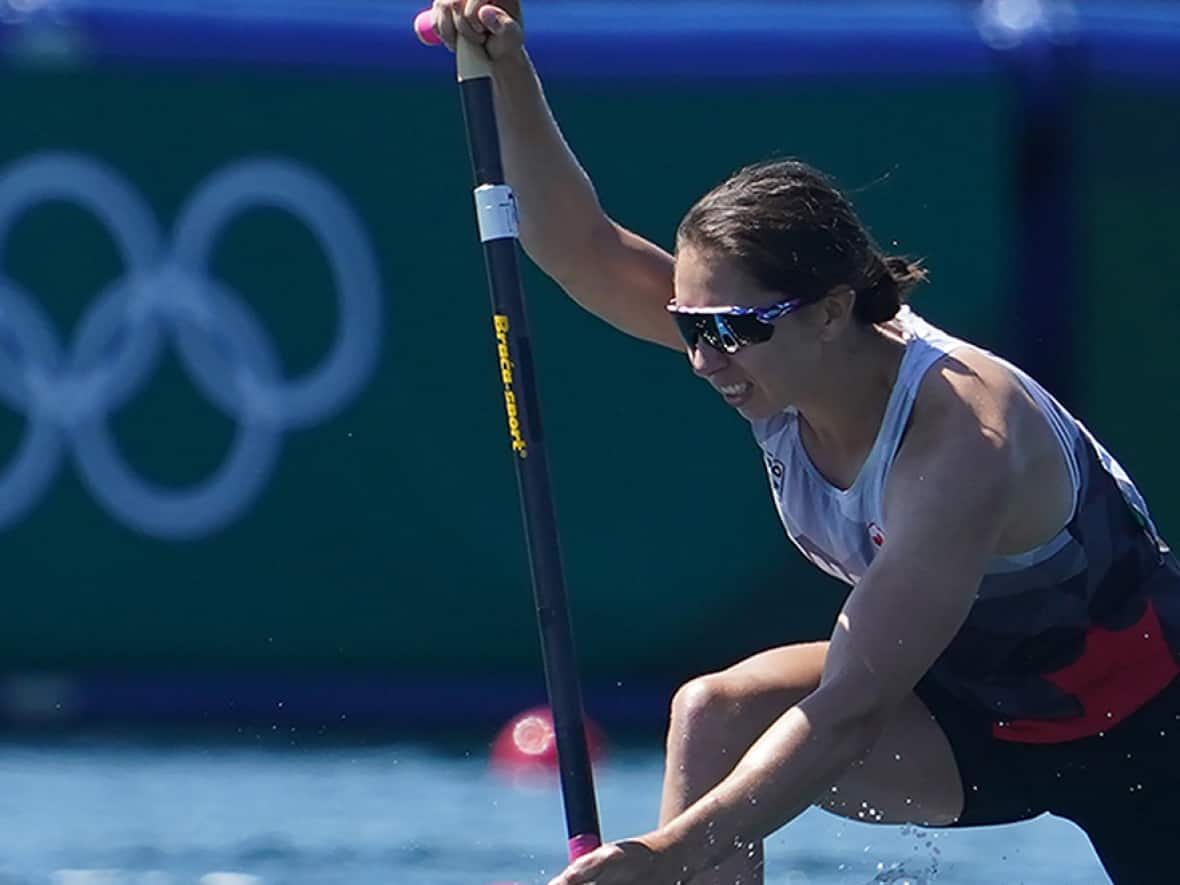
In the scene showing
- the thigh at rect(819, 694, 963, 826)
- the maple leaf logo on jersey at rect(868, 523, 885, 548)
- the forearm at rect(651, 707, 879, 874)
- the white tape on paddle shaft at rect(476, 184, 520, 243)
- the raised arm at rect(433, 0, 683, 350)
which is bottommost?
the forearm at rect(651, 707, 879, 874)

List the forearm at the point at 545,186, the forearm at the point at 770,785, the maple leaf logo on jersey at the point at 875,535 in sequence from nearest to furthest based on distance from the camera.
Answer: the forearm at the point at 770,785 < the maple leaf logo on jersey at the point at 875,535 < the forearm at the point at 545,186

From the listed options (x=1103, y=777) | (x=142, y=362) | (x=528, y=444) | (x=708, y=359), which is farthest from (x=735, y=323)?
(x=142, y=362)

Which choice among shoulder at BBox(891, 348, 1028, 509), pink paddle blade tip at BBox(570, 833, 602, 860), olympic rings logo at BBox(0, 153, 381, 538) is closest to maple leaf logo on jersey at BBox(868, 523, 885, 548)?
shoulder at BBox(891, 348, 1028, 509)

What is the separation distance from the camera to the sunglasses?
2.96 m

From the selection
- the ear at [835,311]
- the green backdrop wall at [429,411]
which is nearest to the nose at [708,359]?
the ear at [835,311]

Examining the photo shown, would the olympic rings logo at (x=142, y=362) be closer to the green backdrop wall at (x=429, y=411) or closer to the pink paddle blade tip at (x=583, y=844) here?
the green backdrop wall at (x=429, y=411)

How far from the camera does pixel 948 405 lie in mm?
2971

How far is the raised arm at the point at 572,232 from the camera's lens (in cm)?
345

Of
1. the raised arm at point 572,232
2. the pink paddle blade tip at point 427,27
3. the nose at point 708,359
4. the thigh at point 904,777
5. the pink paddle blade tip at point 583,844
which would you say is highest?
the pink paddle blade tip at point 427,27

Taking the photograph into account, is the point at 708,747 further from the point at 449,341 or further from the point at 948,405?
the point at 449,341

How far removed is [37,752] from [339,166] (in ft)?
Answer: 5.16

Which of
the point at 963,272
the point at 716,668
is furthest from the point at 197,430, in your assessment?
the point at 963,272

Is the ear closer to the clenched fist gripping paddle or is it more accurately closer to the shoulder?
the shoulder

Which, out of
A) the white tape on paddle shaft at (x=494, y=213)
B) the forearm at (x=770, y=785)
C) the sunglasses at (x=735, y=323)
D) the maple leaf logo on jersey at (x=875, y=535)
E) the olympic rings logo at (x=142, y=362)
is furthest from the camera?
the olympic rings logo at (x=142, y=362)
